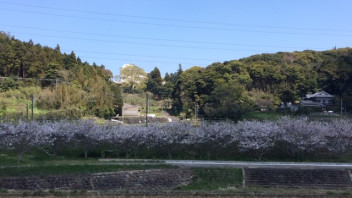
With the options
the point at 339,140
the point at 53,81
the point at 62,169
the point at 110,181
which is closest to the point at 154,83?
the point at 53,81

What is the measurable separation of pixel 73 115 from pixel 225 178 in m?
28.5

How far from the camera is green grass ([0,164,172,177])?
1579 cm

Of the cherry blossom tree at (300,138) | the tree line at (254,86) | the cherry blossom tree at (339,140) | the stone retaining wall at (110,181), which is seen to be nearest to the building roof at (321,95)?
the tree line at (254,86)

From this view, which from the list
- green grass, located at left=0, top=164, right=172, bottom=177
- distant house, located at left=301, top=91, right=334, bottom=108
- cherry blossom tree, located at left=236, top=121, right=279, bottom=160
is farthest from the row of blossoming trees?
distant house, located at left=301, top=91, right=334, bottom=108

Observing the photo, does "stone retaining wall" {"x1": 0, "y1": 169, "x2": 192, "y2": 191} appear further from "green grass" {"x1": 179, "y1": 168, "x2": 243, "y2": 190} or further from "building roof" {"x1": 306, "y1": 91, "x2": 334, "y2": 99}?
"building roof" {"x1": 306, "y1": 91, "x2": 334, "y2": 99}

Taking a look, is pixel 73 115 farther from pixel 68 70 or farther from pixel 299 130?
pixel 299 130

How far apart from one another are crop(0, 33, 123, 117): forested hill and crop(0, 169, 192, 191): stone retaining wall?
88.8 feet

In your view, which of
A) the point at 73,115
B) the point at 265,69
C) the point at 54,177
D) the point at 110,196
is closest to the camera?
the point at 110,196

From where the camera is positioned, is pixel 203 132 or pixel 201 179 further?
pixel 203 132

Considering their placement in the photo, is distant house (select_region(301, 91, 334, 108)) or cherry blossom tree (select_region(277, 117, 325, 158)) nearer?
cherry blossom tree (select_region(277, 117, 325, 158))

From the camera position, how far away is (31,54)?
50.8 metres

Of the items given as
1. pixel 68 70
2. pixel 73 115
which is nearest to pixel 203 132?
pixel 73 115

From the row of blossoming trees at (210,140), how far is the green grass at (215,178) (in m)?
4.66

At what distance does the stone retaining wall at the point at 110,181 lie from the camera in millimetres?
15344
